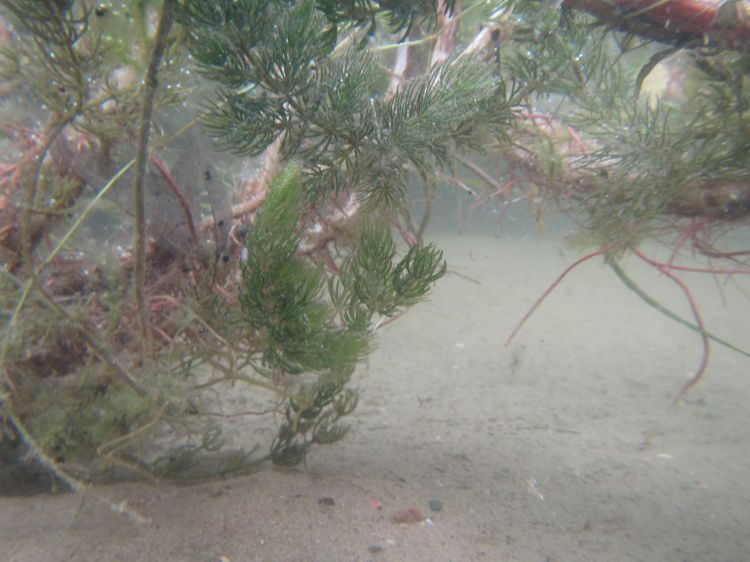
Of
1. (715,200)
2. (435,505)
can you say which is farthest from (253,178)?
(715,200)

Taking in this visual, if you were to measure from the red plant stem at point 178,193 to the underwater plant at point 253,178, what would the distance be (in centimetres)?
2

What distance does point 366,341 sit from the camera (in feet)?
7.66

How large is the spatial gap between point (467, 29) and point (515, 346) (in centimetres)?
415

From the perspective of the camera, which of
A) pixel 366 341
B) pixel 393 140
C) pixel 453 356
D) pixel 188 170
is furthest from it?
pixel 453 356

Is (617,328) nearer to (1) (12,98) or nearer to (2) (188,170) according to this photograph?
(2) (188,170)

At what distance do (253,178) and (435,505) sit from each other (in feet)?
8.68

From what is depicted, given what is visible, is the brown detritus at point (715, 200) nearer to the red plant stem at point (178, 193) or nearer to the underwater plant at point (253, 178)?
the underwater plant at point (253, 178)

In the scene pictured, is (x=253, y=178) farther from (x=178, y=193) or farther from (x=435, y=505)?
A: (x=435, y=505)

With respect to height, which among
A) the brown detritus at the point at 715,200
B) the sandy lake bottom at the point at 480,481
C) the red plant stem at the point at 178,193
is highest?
the brown detritus at the point at 715,200

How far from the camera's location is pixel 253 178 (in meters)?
3.51

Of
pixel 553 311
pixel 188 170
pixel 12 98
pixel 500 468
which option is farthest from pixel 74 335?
pixel 553 311

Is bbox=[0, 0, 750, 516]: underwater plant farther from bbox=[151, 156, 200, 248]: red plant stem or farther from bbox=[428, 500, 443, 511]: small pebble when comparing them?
bbox=[428, 500, 443, 511]: small pebble

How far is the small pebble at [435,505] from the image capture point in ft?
8.28

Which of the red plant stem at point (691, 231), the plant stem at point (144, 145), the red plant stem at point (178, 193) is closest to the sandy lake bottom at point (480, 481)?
the plant stem at point (144, 145)
